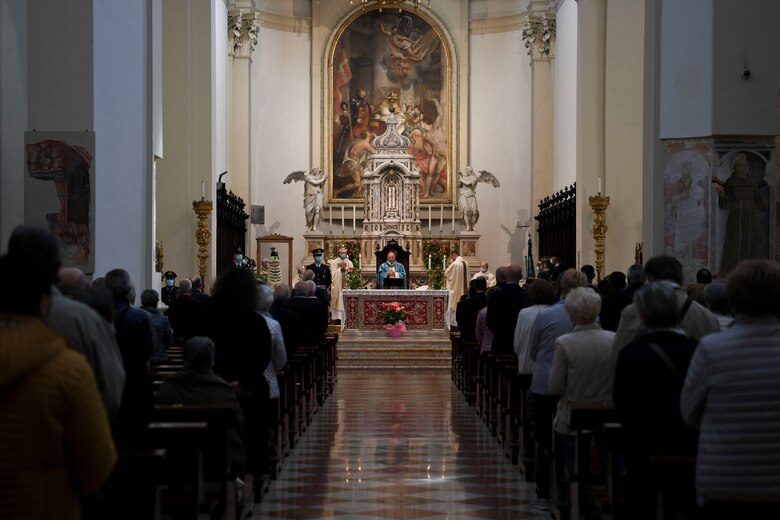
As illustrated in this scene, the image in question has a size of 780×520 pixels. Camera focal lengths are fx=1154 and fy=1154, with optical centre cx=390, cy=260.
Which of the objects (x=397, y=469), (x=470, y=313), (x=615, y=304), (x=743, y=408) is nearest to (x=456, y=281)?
(x=470, y=313)

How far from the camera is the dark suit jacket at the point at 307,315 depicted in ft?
46.5

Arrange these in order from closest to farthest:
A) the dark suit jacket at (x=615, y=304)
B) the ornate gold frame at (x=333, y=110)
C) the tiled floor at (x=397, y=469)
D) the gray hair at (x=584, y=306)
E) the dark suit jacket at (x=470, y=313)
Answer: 1. the gray hair at (x=584, y=306)
2. the tiled floor at (x=397, y=469)
3. the dark suit jacket at (x=615, y=304)
4. the dark suit jacket at (x=470, y=313)
5. the ornate gold frame at (x=333, y=110)

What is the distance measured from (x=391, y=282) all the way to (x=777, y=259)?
11.9 m

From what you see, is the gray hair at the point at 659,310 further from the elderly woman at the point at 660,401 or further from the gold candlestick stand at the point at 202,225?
the gold candlestick stand at the point at 202,225

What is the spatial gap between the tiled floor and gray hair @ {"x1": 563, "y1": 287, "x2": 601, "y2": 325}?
168 cm

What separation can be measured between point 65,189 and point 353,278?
48.3 feet

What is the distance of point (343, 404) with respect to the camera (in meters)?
15.6

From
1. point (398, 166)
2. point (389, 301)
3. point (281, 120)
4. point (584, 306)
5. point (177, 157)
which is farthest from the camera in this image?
point (281, 120)

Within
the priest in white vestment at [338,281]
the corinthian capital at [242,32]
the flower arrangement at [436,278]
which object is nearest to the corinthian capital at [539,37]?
the flower arrangement at [436,278]

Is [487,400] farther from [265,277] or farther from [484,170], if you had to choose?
[484,170]

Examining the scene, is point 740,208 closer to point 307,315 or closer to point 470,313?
point 470,313

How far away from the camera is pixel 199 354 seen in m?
6.86

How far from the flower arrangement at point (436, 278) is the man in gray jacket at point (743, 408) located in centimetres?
2264

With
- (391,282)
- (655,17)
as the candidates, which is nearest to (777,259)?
(655,17)
